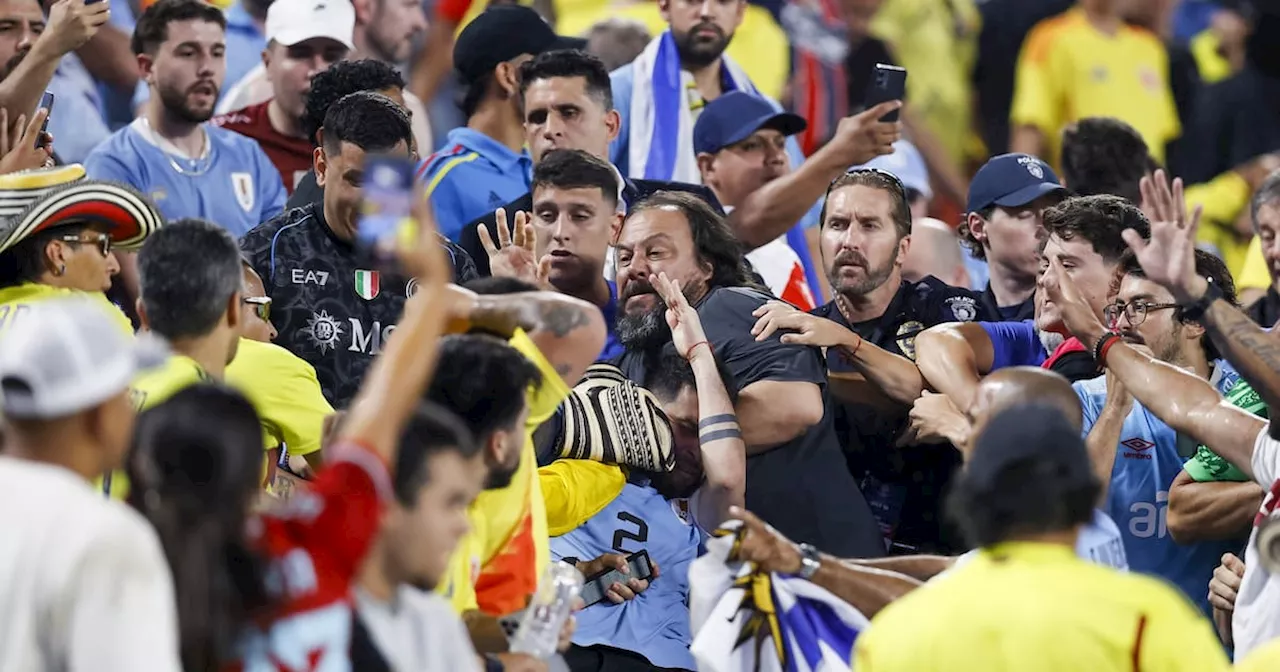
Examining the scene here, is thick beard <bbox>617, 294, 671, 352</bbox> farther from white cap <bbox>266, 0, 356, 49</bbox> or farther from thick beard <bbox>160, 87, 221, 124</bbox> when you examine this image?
white cap <bbox>266, 0, 356, 49</bbox>

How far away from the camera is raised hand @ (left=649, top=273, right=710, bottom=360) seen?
21.2 ft

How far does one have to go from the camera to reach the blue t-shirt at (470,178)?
8.00 metres

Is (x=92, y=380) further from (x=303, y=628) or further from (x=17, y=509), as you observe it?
(x=303, y=628)

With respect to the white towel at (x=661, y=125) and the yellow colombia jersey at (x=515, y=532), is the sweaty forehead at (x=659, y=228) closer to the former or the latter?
the white towel at (x=661, y=125)

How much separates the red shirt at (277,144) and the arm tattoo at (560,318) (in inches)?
148

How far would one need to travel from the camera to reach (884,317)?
737 cm

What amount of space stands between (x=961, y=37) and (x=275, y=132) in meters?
5.79

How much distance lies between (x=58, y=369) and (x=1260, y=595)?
3.30m

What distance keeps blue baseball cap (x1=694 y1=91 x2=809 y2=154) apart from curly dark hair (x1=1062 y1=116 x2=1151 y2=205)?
1.29 meters

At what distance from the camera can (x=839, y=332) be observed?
672cm

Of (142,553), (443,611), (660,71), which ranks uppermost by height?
(660,71)

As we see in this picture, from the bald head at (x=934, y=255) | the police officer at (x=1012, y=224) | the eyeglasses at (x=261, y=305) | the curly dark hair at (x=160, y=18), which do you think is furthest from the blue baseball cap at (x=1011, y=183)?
the curly dark hair at (x=160, y=18)

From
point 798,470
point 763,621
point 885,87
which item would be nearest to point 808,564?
point 763,621

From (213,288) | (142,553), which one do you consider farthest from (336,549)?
(213,288)
